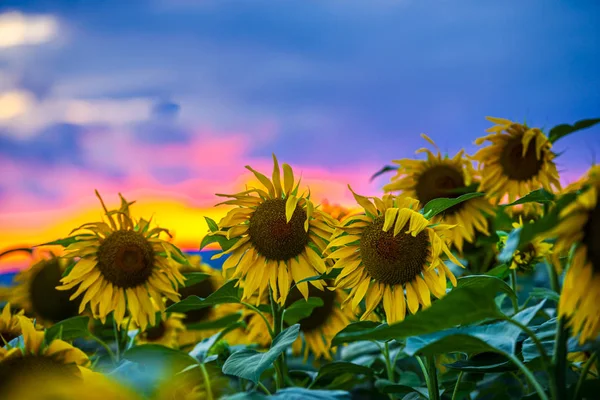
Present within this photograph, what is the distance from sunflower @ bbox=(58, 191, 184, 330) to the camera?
1.74 metres

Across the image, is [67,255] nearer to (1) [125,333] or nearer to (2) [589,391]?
(1) [125,333]

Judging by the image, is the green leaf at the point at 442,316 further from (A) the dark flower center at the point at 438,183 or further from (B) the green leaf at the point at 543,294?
(A) the dark flower center at the point at 438,183

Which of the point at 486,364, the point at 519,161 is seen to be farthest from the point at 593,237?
the point at 519,161

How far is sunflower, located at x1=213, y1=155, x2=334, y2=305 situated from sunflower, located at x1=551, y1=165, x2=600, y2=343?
25.9 inches

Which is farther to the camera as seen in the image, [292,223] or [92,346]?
[92,346]

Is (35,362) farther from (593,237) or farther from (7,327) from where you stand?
(593,237)

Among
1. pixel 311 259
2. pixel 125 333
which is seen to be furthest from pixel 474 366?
pixel 125 333

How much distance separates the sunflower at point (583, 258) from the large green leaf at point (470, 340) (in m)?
0.12

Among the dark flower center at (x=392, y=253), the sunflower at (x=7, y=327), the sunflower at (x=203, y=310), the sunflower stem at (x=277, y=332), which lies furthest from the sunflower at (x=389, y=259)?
the sunflower at (x=203, y=310)

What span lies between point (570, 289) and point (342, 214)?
4.33 feet

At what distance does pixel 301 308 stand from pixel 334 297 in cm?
41

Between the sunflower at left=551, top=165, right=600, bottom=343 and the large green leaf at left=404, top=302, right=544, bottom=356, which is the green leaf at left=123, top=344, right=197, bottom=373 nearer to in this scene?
the large green leaf at left=404, top=302, right=544, bottom=356

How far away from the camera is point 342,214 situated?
2.07m

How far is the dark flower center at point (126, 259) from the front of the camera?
1.74 m
